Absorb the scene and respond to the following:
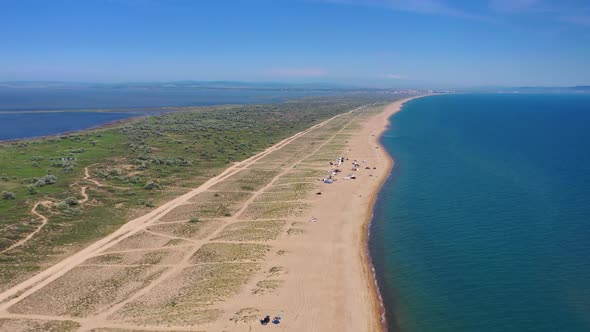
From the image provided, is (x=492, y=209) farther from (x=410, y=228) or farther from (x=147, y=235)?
(x=147, y=235)

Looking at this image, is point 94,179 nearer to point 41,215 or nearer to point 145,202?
point 145,202

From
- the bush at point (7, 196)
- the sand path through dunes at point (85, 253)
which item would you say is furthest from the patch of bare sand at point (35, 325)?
the bush at point (7, 196)

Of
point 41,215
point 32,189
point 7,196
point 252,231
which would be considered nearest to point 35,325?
point 252,231

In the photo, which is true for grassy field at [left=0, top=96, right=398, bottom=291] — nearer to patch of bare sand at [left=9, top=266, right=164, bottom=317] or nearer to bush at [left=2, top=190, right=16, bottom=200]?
bush at [left=2, top=190, right=16, bottom=200]

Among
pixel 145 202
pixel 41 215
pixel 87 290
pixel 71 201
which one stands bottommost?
pixel 87 290

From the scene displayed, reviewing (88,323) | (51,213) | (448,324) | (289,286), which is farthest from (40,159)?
(448,324)

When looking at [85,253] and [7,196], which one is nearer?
[85,253]

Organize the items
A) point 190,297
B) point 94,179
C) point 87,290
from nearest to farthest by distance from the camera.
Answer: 1. point 190,297
2. point 87,290
3. point 94,179

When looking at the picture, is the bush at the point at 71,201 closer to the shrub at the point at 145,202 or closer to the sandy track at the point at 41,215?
the sandy track at the point at 41,215
